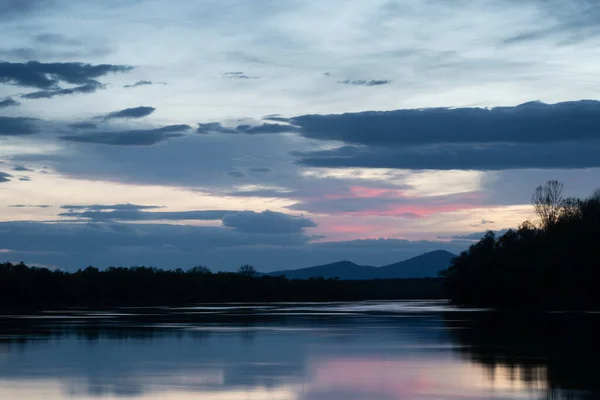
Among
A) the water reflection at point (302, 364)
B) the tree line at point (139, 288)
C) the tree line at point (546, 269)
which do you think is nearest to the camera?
the water reflection at point (302, 364)

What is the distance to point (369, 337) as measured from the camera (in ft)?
123

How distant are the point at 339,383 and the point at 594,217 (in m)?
65.3

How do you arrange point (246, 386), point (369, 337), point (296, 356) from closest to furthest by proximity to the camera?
point (246, 386)
point (296, 356)
point (369, 337)

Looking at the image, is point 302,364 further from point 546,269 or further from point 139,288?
point 139,288

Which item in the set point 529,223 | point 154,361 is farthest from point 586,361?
point 529,223

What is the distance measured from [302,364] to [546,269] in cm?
5785

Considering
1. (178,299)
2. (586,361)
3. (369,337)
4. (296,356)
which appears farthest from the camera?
(178,299)

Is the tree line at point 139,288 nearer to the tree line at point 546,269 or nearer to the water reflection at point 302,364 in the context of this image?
the tree line at point 546,269

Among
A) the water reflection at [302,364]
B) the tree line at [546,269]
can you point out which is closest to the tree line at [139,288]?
the tree line at [546,269]

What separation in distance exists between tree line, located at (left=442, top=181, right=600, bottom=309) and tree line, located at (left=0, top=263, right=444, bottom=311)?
4016 cm

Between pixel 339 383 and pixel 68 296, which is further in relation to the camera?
pixel 68 296

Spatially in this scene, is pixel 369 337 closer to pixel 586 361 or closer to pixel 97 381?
pixel 586 361

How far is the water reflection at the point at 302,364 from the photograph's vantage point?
20.2 metres

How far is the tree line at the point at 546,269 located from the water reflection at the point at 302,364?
35.8m
